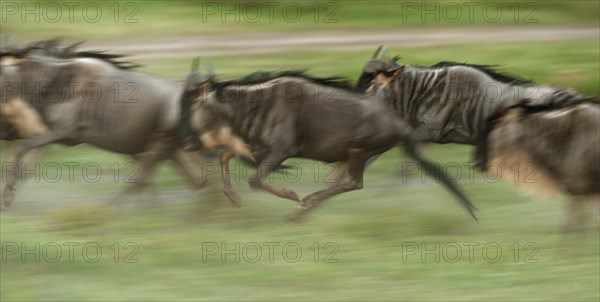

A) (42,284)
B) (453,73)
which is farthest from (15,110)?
(453,73)

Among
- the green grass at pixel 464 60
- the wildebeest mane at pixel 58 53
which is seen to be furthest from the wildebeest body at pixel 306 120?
the green grass at pixel 464 60

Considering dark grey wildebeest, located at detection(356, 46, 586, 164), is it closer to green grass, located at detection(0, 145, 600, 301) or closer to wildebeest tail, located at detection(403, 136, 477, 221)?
wildebeest tail, located at detection(403, 136, 477, 221)

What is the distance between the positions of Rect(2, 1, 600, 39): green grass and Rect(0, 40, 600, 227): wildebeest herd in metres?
7.88

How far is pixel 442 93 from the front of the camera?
989 cm

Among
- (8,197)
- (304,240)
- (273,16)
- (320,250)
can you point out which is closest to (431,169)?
(304,240)

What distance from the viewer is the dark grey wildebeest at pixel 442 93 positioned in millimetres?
9711

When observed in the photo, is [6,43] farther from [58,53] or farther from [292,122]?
[292,122]

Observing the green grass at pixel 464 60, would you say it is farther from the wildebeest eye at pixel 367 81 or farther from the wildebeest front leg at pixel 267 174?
the wildebeest front leg at pixel 267 174

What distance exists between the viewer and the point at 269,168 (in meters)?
9.14

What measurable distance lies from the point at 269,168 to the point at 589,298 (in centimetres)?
272

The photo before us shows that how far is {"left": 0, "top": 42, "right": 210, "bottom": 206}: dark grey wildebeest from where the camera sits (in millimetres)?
9555

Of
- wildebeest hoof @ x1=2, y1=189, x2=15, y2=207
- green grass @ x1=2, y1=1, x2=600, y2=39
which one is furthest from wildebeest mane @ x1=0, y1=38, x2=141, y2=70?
green grass @ x1=2, y1=1, x2=600, y2=39

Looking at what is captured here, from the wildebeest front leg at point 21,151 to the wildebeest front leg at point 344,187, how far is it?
196 centimetres

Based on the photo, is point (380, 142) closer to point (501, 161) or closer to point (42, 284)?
point (501, 161)
